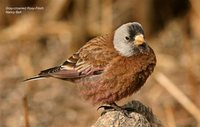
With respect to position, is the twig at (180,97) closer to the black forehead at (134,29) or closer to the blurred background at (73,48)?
the blurred background at (73,48)

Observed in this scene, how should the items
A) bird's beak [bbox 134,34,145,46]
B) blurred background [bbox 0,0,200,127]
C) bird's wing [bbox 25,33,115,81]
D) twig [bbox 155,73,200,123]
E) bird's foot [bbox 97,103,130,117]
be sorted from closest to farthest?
bird's foot [bbox 97,103,130,117] → bird's beak [bbox 134,34,145,46] → bird's wing [bbox 25,33,115,81] → twig [bbox 155,73,200,123] → blurred background [bbox 0,0,200,127]

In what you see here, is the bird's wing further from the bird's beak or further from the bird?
the bird's beak

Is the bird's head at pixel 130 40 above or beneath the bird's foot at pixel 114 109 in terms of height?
above

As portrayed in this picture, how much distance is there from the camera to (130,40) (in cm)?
686

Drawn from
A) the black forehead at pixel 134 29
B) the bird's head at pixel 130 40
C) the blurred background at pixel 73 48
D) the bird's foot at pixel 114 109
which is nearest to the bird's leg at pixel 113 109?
the bird's foot at pixel 114 109

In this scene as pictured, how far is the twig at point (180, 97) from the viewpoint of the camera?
30.6 feet

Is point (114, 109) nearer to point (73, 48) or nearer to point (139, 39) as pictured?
point (139, 39)

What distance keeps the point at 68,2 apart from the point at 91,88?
5.06 metres

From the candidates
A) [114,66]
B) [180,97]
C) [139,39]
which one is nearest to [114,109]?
[114,66]

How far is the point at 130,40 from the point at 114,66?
0.24m

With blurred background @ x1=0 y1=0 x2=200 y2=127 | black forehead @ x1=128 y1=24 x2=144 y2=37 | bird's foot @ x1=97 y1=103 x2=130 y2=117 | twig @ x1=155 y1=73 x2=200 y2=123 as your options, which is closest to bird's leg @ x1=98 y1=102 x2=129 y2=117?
bird's foot @ x1=97 y1=103 x2=130 y2=117

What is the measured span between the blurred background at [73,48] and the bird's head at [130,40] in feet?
9.97

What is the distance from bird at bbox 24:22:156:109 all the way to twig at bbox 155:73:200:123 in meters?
2.25

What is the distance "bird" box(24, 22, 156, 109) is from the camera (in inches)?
268
